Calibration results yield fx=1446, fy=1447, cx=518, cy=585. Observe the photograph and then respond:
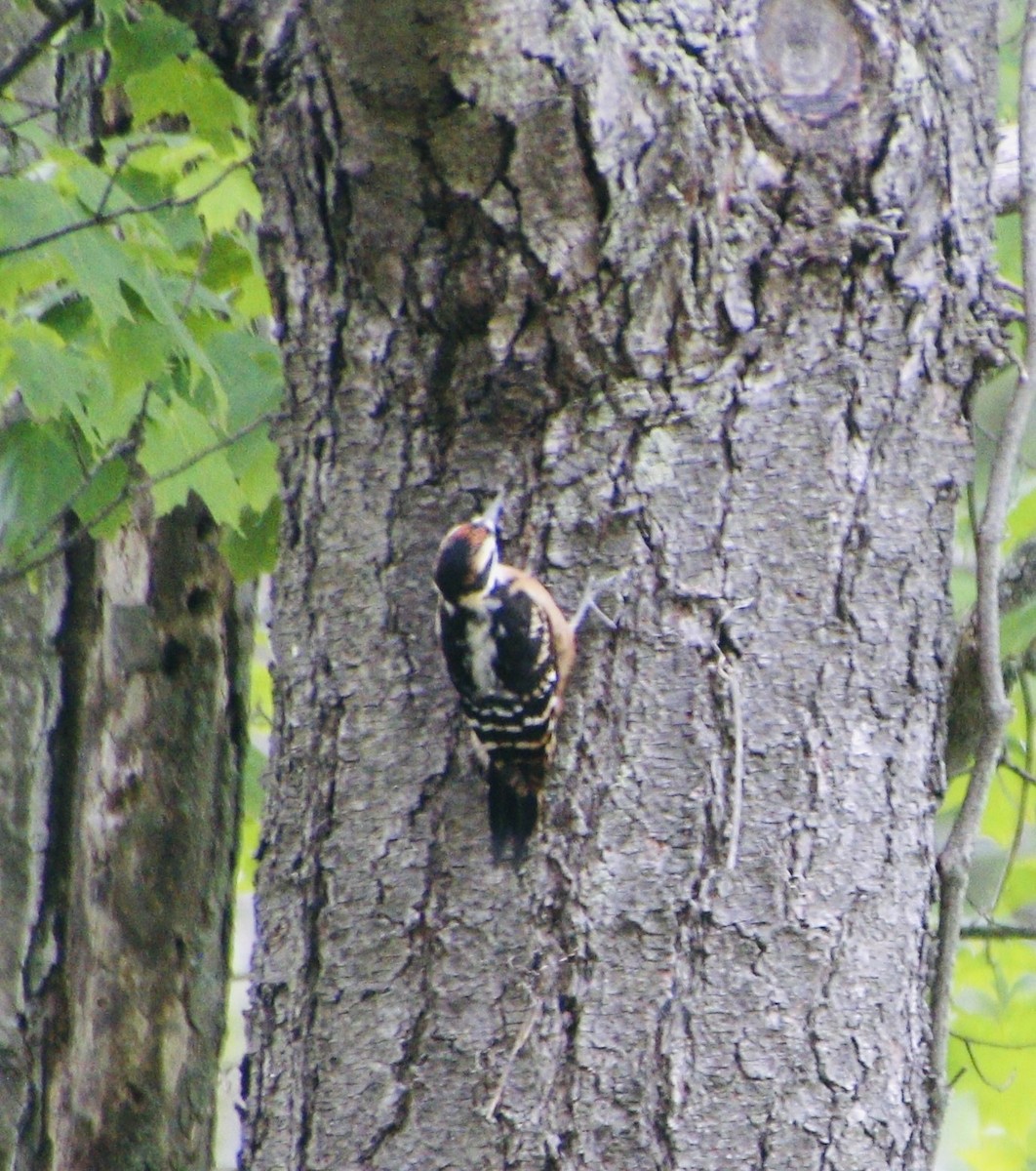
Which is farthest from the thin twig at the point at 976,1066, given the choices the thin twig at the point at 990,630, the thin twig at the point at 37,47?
the thin twig at the point at 37,47

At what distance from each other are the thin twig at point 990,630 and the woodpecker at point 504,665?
24.7 inches

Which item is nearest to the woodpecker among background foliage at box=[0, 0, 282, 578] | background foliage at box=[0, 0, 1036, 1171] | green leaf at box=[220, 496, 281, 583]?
background foliage at box=[0, 0, 1036, 1171]

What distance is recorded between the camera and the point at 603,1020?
71.1 inches

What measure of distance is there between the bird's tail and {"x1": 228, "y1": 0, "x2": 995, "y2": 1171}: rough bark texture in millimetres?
27

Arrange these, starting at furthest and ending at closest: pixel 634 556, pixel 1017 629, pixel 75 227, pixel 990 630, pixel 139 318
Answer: pixel 1017 629
pixel 139 318
pixel 75 227
pixel 990 630
pixel 634 556

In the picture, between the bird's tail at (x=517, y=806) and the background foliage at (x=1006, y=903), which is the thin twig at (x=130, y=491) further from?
the background foliage at (x=1006, y=903)

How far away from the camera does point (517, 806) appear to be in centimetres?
189

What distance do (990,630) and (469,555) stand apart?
2.70 ft

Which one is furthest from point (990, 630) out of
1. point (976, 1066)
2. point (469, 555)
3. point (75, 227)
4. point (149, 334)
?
point (75, 227)

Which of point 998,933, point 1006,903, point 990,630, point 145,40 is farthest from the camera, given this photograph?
point 1006,903

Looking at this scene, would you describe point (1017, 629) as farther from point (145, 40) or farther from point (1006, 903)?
point (145, 40)

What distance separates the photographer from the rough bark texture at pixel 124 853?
3.16 m

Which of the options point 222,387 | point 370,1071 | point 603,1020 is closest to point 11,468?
point 222,387

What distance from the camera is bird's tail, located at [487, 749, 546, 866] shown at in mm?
1877
